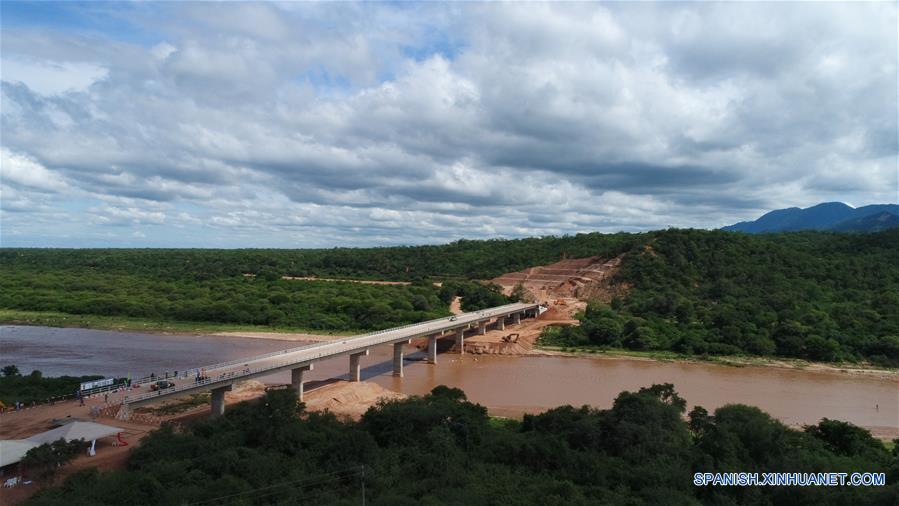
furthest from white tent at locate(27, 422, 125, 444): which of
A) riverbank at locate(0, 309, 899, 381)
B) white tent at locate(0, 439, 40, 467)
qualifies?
riverbank at locate(0, 309, 899, 381)

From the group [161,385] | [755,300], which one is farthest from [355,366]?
[755,300]

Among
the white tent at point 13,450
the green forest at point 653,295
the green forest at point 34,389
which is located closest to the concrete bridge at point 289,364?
the white tent at point 13,450

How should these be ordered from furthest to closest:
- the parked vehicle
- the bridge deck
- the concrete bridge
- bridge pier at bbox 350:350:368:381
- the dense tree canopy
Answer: the dense tree canopy < bridge pier at bbox 350:350:368:381 < the parked vehicle < the concrete bridge < the bridge deck

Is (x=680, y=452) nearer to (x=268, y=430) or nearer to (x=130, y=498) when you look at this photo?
(x=268, y=430)

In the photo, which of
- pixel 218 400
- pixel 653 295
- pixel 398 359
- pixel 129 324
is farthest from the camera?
pixel 653 295

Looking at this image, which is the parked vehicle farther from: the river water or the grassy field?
the grassy field

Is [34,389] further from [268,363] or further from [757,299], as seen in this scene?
[757,299]

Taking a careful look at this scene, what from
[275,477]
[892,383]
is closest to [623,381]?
[892,383]
